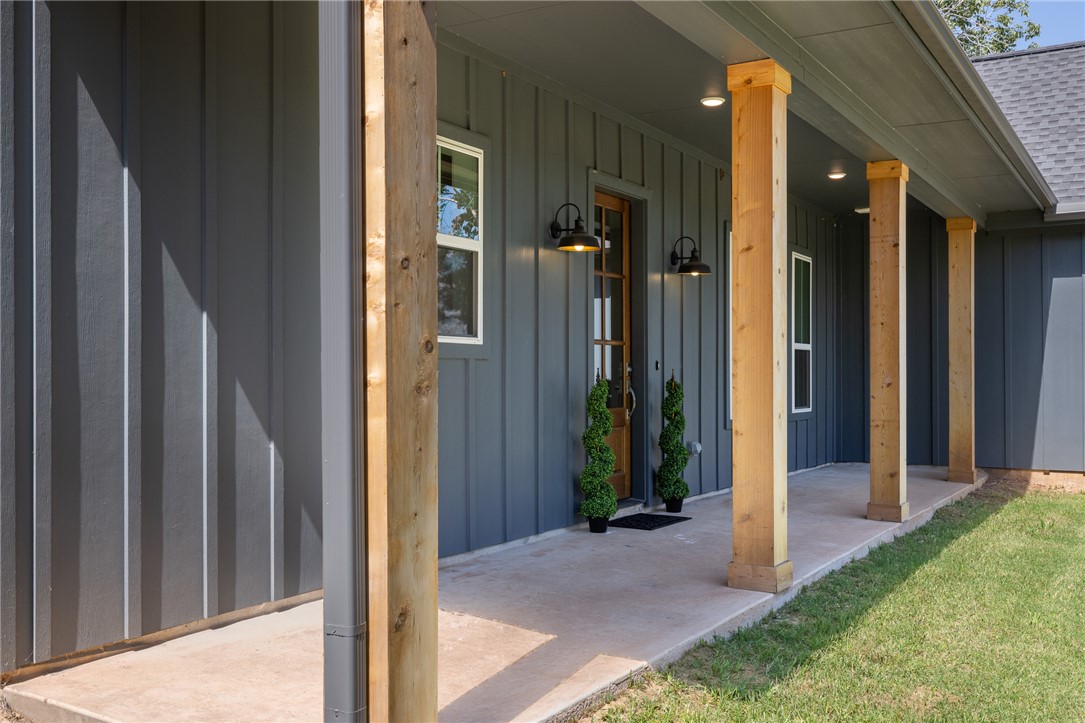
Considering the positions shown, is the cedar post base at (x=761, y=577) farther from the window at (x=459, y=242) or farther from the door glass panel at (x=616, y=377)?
the door glass panel at (x=616, y=377)

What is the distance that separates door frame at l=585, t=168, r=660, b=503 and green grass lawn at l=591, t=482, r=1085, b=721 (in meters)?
1.74

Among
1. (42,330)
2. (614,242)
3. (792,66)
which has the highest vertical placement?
(792,66)

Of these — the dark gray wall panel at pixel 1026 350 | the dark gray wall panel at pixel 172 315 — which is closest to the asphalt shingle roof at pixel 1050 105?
the dark gray wall panel at pixel 1026 350

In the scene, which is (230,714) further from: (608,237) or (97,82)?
(608,237)

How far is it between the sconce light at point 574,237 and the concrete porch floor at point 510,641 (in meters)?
1.75

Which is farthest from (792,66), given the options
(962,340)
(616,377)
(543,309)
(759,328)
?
(962,340)

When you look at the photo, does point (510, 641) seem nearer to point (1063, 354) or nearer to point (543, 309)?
point (543, 309)

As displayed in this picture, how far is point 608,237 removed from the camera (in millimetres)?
6301

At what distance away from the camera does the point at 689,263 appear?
22.2 ft

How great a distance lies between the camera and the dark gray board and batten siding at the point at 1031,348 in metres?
8.90

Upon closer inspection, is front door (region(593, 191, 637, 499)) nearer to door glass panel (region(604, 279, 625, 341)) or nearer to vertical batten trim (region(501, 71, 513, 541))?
door glass panel (region(604, 279, 625, 341))

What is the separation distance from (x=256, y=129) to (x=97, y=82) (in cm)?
70

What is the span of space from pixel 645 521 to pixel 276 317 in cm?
313

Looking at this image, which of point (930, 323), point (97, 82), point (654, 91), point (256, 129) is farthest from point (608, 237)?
point (930, 323)
